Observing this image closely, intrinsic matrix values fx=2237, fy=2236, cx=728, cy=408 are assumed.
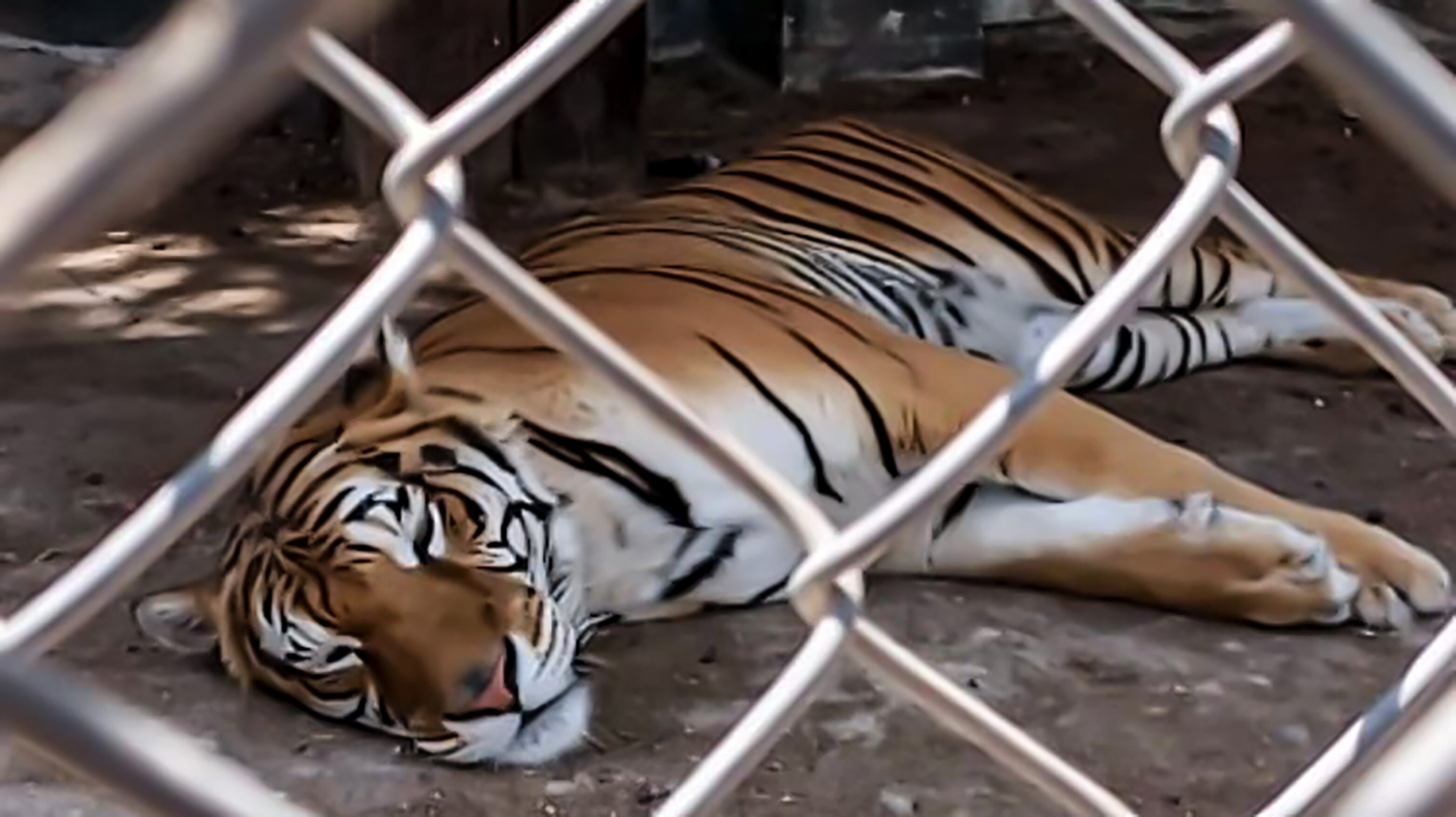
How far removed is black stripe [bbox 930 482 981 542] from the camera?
1.86 metres

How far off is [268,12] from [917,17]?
3606 millimetres

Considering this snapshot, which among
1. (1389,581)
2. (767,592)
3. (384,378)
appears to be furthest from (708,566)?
(1389,581)

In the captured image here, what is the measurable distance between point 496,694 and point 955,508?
21.2 inches

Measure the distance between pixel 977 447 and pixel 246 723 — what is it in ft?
3.73

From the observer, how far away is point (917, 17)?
154 inches

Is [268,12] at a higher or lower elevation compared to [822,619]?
higher

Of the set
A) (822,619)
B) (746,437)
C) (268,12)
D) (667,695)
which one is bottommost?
(667,695)

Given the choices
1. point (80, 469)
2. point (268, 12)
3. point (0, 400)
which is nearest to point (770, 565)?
point (80, 469)

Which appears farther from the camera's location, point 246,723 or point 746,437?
point 746,437

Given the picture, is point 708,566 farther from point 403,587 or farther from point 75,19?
point 75,19

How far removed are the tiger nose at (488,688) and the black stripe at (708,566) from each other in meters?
0.35

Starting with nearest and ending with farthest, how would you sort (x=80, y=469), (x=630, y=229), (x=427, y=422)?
(x=427, y=422), (x=80, y=469), (x=630, y=229)

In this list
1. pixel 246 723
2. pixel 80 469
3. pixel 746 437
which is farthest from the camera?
pixel 80 469

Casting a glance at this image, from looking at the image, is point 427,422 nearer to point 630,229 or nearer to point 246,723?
point 246,723
